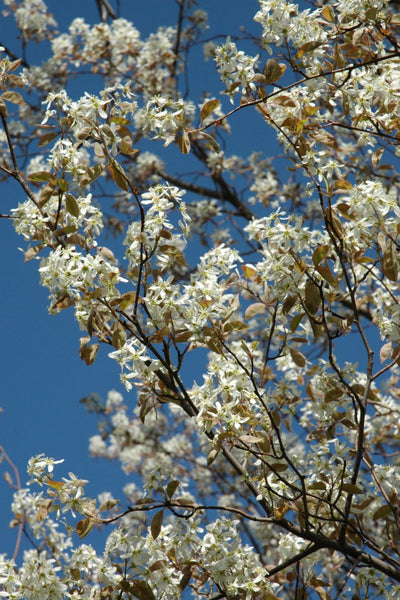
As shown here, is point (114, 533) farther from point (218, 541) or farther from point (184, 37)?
point (184, 37)

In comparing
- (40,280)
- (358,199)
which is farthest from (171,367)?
(358,199)

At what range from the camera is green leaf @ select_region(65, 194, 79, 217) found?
239cm

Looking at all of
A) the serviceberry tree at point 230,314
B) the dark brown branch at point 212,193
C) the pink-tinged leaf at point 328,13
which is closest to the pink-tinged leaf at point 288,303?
the serviceberry tree at point 230,314

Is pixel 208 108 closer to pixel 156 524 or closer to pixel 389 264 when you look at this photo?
pixel 389 264

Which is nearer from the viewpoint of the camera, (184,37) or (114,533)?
(114,533)

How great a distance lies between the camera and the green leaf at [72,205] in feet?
7.83

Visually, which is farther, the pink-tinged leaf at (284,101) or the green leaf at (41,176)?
the pink-tinged leaf at (284,101)

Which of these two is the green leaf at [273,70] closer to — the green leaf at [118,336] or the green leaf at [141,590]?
the green leaf at [118,336]

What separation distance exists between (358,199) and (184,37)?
611 centimetres

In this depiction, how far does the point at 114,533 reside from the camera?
2.61 meters

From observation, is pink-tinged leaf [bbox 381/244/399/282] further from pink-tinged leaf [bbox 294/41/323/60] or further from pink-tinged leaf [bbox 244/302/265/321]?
pink-tinged leaf [bbox 294/41/323/60]

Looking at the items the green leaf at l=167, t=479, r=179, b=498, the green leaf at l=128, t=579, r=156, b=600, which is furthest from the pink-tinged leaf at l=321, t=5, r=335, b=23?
the green leaf at l=128, t=579, r=156, b=600

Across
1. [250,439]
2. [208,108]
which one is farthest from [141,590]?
[208,108]

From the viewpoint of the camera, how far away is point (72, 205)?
7.88ft
